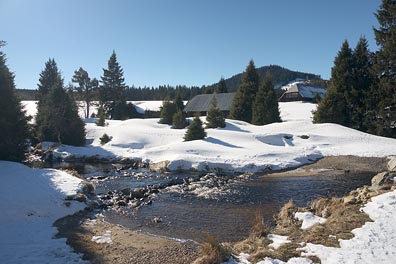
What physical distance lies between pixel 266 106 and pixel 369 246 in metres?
34.0

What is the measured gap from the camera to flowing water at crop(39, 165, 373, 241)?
12391 mm

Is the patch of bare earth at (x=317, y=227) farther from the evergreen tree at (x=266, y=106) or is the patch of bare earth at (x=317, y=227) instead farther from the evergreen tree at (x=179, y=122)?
the evergreen tree at (x=179, y=122)

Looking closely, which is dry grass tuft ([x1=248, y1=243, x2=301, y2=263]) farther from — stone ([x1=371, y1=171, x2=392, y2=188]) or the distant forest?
the distant forest

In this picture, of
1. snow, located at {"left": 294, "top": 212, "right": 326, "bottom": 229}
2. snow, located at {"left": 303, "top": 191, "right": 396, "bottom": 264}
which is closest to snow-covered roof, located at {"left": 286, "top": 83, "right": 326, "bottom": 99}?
snow, located at {"left": 294, "top": 212, "right": 326, "bottom": 229}

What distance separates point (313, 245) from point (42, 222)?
988cm

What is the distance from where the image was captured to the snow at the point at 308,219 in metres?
10.9

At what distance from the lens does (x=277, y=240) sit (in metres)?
9.63

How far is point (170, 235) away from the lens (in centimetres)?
1152

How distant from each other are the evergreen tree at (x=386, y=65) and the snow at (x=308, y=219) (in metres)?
22.9

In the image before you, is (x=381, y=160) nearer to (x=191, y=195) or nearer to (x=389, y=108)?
(x=389, y=108)

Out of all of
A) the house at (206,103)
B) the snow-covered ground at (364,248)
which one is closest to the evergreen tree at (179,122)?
the house at (206,103)

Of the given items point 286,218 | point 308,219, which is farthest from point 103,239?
point 308,219

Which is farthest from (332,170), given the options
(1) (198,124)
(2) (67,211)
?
(2) (67,211)

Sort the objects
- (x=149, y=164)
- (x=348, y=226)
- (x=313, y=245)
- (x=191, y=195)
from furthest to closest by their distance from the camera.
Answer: (x=149, y=164) → (x=191, y=195) → (x=348, y=226) → (x=313, y=245)
